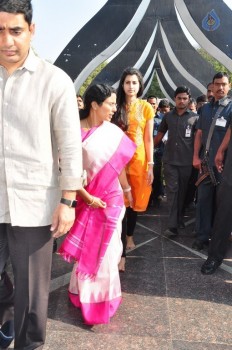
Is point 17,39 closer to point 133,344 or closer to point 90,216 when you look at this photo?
point 90,216

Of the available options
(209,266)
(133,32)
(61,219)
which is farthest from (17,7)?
(133,32)

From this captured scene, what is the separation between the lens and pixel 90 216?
2.28 meters

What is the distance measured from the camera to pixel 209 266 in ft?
9.91

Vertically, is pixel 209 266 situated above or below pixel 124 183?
below

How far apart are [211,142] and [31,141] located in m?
2.35

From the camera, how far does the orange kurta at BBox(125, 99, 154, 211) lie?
3.15m

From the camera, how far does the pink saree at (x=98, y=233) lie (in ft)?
7.34

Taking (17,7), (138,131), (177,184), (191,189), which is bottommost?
(191,189)

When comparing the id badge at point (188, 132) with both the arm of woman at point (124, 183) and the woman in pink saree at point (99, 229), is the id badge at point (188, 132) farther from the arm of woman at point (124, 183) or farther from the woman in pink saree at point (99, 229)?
the woman in pink saree at point (99, 229)

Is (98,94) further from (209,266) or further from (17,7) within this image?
(209,266)

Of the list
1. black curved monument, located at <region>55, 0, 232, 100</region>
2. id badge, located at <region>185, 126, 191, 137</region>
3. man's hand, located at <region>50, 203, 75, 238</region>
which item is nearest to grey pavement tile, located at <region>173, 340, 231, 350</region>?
man's hand, located at <region>50, 203, 75, 238</region>

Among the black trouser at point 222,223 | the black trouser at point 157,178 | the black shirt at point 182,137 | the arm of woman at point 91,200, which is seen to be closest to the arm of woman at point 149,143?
the black trouser at point 222,223

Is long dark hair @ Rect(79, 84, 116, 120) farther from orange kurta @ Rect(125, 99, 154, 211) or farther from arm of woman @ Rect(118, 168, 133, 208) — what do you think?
orange kurta @ Rect(125, 99, 154, 211)

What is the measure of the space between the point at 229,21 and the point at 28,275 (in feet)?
25.5
